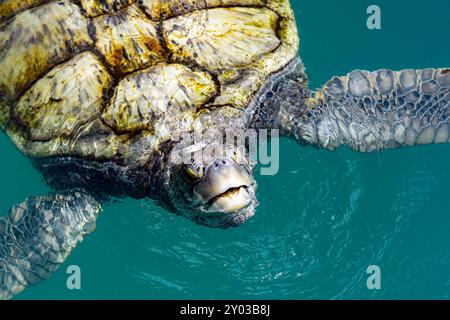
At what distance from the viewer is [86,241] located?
23.8 feet

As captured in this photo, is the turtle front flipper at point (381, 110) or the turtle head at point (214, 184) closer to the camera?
the turtle head at point (214, 184)

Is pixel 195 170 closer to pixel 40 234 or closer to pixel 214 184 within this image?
pixel 214 184

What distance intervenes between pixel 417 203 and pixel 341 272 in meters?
1.49

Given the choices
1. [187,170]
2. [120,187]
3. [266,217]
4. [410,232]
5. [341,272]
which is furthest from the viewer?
[410,232]

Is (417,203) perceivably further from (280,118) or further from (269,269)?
(280,118)

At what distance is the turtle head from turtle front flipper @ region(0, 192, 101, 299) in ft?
4.37

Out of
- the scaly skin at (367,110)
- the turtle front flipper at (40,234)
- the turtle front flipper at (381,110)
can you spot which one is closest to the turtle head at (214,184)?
the scaly skin at (367,110)

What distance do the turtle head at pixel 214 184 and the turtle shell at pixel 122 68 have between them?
1.53 feet

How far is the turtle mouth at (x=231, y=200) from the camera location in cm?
363

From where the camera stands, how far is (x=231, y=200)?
3623mm

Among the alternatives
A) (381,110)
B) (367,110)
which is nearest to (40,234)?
(367,110)

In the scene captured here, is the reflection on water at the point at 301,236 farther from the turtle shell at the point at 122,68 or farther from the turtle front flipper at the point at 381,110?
the turtle shell at the point at 122,68

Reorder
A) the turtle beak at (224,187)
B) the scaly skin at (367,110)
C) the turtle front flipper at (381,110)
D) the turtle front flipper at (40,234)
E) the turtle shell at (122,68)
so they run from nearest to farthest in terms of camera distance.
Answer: the turtle beak at (224,187) < the turtle shell at (122,68) < the turtle front flipper at (40,234) < the scaly skin at (367,110) < the turtle front flipper at (381,110)

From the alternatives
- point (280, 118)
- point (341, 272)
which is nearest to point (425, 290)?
point (341, 272)
